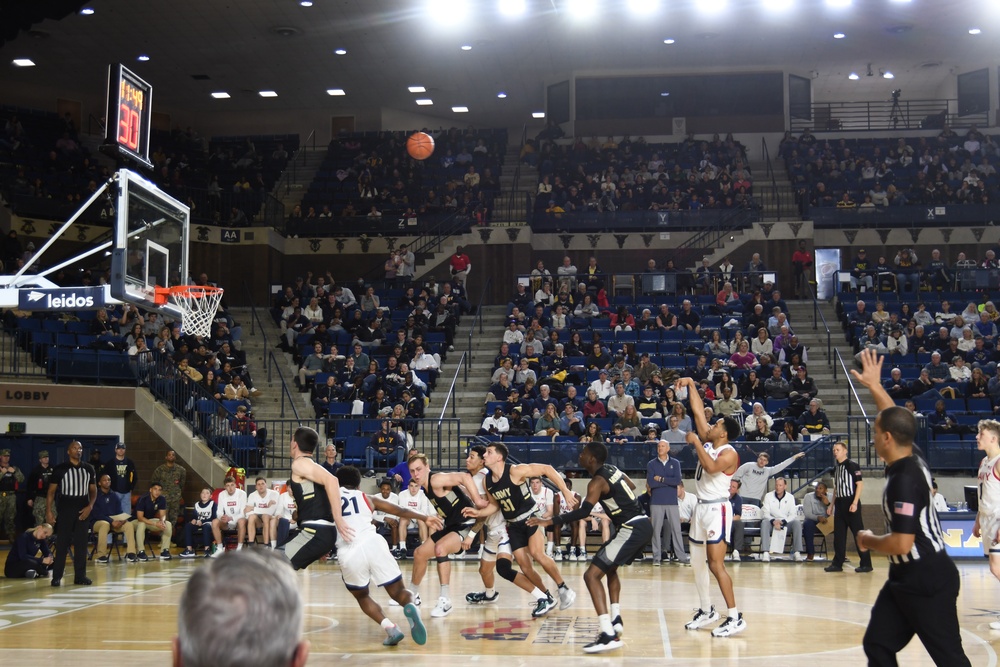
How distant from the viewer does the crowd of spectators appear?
106 ft

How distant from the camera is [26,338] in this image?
2284 cm

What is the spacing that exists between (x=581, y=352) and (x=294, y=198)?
15123mm

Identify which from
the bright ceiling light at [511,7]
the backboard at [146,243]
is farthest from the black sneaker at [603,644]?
the bright ceiling light at [511,7]

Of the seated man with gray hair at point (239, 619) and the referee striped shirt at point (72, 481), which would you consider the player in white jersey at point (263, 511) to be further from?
the seated man with gray hair at point (239, 619)

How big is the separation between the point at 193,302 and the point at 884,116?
32.6m

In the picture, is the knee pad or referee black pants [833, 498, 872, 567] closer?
the knee pad

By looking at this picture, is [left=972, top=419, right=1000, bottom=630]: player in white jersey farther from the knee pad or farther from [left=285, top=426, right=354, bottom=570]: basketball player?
[left=285, top=426, right=354, bottom=570]: basketball player

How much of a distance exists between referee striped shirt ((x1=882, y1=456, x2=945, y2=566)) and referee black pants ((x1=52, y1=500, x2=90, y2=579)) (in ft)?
39.0

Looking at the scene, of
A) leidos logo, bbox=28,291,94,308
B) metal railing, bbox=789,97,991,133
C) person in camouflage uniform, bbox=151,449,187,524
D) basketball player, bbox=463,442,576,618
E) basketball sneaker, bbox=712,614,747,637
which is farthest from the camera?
metal railing, bbox=789,97,991,133

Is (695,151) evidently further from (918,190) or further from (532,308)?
(532,308)

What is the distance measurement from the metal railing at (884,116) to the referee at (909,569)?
3206 centimetres

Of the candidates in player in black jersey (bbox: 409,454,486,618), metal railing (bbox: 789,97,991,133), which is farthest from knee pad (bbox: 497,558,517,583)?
metal railing (bbox: 789,97,991,133)

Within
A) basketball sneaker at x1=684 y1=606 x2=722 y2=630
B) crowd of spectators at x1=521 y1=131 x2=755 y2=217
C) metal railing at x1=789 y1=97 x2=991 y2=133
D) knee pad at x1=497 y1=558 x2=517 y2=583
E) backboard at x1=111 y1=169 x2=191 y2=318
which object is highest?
metal railing at x1=789 y1=97 x2=991 y2=133

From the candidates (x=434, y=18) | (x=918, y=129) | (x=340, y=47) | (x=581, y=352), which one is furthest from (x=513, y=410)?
(x=918, y=129)
